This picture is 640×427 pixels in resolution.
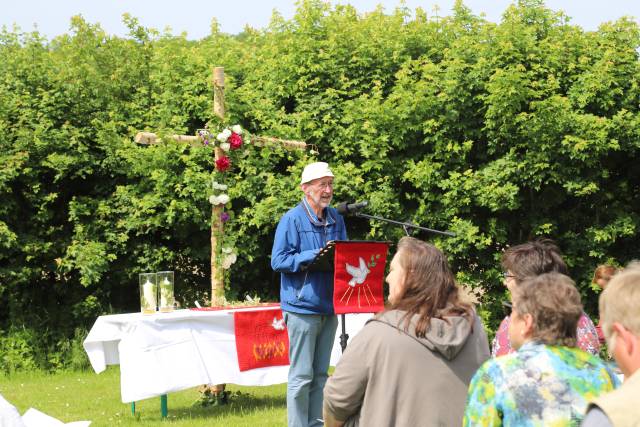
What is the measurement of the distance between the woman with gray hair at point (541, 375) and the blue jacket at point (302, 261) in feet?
10.6

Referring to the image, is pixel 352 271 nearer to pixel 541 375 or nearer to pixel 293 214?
pixel 293 214

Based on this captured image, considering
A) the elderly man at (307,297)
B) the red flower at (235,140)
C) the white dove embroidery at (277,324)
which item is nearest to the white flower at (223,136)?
the red flower at (235,140)

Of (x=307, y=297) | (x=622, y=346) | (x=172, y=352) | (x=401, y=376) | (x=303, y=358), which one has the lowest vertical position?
(x=172, y=352)

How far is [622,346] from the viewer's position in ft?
6.60

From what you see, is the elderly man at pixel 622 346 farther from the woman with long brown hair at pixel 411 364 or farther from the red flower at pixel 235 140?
the red flower at pixel 235 140

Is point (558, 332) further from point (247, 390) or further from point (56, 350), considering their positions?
point (56, 350)

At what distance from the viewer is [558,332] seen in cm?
277

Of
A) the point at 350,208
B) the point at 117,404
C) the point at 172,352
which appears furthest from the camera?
the point at 117,404

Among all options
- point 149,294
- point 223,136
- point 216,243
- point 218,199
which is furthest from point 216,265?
point 223,136

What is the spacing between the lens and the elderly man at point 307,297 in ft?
19.8

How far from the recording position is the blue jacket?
600cm

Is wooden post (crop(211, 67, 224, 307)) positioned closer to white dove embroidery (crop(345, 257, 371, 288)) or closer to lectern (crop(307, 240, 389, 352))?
lectern (crop(307, 240, 389, 352))

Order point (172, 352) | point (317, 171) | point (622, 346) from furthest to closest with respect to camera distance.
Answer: point (172, 352) < point (317, 171) < point (622, 346)

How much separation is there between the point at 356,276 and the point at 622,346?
3.91 meters
